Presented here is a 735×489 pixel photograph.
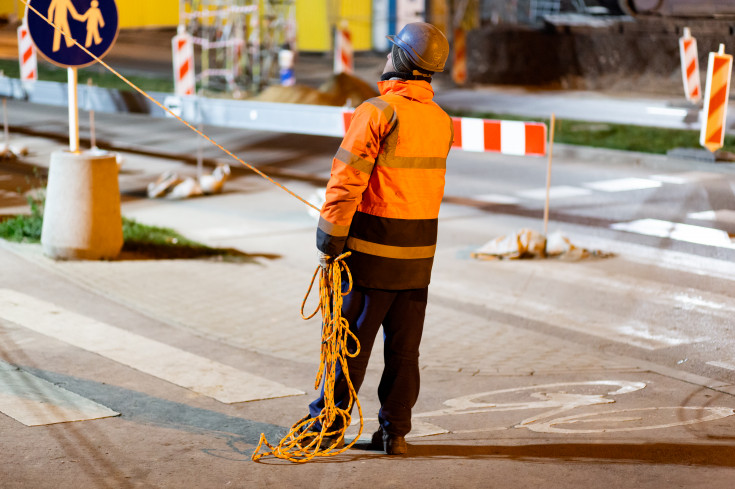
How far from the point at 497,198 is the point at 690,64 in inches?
258

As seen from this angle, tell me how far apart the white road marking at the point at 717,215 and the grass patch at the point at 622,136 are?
13.6 ft

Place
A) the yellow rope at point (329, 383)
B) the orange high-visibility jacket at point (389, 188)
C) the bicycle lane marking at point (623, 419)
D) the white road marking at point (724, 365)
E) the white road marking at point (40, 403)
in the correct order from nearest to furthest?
the orange high-visibility jacket at point (389, 188)
the yellow rope at point (329, 383)
the white road marking at point (40, 403)
the bicycle lane marking at point (623, 419)
the white road marking at point (724, 365)

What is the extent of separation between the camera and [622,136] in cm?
1748

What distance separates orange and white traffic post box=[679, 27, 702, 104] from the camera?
675 inches

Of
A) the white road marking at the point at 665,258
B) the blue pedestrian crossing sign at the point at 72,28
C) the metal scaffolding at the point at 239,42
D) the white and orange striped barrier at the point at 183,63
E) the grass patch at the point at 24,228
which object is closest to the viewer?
the blue pedestrian crossing sign at the point at 72,28

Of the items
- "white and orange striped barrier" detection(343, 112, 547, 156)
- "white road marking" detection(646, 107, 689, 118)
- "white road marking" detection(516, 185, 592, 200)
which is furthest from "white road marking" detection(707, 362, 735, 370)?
"white road marking" detection(646, 107, 689, 118)

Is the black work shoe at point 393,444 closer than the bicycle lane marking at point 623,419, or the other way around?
the black work shoe at point 393,444

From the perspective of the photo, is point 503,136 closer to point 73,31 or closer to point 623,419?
point 73,31

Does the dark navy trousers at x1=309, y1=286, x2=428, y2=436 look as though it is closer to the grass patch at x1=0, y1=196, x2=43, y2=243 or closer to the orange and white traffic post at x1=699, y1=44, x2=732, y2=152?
the grass patch at x1=0, y1=196, x2=43, y2=243

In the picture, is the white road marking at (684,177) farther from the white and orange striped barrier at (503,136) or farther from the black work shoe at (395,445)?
the black work shoe at (395,445)

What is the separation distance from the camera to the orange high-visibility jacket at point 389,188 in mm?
4441

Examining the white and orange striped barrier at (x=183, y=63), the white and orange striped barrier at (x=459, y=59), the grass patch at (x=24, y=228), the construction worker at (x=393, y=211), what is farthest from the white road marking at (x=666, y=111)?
the construction worker at (x=393, y=211)

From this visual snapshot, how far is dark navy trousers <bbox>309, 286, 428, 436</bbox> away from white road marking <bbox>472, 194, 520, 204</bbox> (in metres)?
7.79

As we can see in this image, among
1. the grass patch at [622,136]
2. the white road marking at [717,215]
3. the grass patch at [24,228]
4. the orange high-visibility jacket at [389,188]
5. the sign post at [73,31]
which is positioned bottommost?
the white road marking at [717,215]
